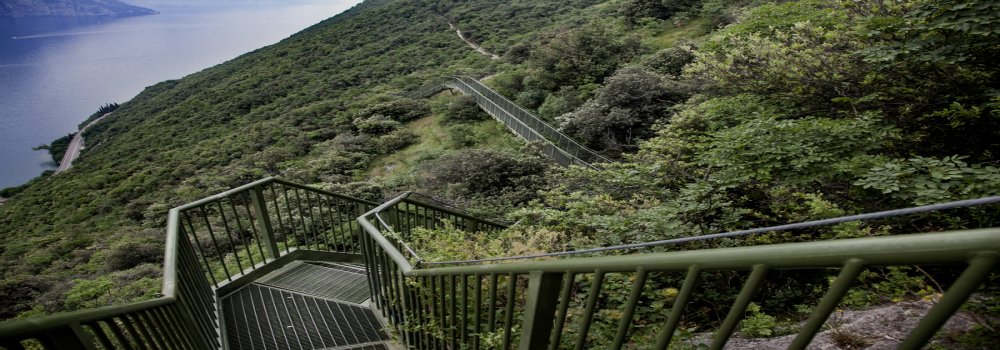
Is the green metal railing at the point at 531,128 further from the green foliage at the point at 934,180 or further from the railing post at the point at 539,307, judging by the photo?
the railing post at the point at 539,307

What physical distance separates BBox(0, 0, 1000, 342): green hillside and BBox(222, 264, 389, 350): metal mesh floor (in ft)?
3.74

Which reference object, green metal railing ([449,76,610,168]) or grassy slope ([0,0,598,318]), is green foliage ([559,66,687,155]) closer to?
green metal railing ([449,76,610,168])

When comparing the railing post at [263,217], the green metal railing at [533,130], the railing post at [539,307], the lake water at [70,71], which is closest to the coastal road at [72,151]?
the lake water at [70,71]

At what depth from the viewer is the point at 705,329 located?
3924 millimetres

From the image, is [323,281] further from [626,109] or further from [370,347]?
[626,109]

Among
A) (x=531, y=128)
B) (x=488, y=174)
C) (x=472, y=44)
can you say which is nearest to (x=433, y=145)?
(x=531, y=128)

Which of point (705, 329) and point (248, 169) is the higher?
point (705, 329)

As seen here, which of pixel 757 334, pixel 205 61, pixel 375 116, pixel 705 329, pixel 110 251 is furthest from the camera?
pixel 205 61

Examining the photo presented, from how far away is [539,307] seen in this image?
1.72 metres

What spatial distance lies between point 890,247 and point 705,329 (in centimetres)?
362

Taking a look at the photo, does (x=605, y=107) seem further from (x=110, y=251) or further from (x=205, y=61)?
(x=205, y=61)

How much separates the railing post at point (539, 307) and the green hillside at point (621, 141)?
1.49 m

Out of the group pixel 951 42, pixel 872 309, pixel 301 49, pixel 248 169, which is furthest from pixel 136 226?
pixel 301 49

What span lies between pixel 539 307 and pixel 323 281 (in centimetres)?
410
